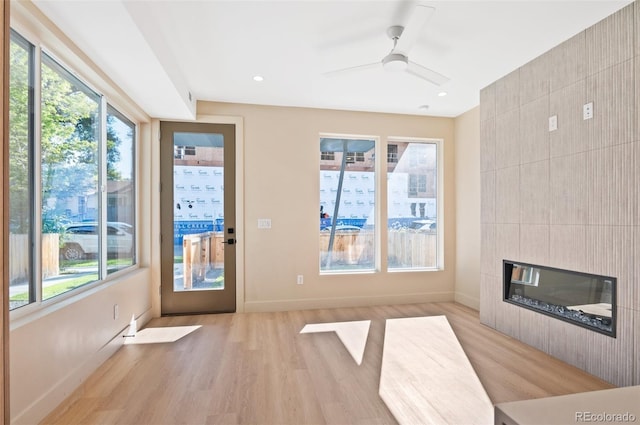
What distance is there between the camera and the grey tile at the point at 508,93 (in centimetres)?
321

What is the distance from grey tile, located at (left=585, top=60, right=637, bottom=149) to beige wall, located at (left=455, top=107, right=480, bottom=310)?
5.69ft

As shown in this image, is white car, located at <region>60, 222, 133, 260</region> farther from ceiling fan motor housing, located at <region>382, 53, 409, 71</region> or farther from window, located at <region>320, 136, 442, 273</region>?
ceiling fan motor housing, located at <region>382, 53, 409, 71</region>

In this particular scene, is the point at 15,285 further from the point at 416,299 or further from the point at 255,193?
the point at 416,299

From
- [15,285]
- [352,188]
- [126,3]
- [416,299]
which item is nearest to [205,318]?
[15,285]

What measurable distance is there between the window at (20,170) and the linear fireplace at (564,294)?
154 inches

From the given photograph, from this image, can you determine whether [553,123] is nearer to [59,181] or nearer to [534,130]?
[534,130]

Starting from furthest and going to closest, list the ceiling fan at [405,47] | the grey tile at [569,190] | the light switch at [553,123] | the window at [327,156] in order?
the window at [327,156] < the light switch at [553,123] < the grey tile at [569,190] < the ceiling fan at [405,47]

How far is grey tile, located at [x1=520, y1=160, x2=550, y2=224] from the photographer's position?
2891mm

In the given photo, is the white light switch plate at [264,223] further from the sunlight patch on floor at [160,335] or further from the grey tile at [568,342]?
the grey tile at [568,342]

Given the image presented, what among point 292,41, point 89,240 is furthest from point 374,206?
point 89,240

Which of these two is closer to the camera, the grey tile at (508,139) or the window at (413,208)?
the grey tile at (508,139)

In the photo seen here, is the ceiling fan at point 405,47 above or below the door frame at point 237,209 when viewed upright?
above

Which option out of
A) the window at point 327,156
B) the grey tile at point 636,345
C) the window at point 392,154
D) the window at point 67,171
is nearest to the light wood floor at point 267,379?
the grey tile at point 636,345

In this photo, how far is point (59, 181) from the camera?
230 cm
